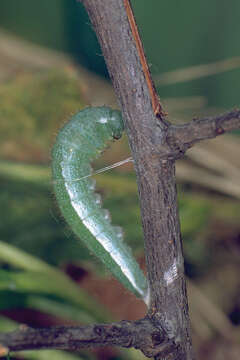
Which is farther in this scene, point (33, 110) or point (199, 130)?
point (33, 110)

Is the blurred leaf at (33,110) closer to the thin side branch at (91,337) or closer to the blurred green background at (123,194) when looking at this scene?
the blurred green background at (123,194)

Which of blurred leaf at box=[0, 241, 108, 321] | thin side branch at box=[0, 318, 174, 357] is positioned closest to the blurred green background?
blurred leaf at box=[0, 241, 108, 321]

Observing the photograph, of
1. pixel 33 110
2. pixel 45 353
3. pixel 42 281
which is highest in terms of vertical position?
pixel 33 110

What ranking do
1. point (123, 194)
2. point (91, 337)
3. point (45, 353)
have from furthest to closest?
point (123, 194) → point (45, 353) → point (91, 337)

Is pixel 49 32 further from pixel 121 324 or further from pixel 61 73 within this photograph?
pixel 121 324

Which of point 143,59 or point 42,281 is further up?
point 143,59

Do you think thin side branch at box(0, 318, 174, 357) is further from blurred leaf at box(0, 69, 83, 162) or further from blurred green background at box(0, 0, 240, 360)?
blurred leaf at box(0, 69, 83, 162)

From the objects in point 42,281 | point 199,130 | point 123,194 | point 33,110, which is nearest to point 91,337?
point 199,130

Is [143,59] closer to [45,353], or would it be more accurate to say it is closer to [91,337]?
[91,337]

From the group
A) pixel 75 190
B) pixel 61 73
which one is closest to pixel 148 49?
pixel 61 73
